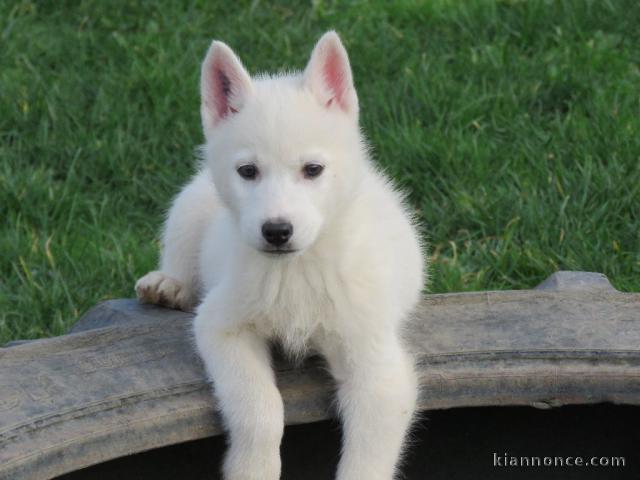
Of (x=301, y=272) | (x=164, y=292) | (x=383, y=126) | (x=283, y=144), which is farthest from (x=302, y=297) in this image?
(x=383, y=126)

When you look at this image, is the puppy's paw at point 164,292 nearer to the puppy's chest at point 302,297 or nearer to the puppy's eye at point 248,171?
the puppy's chest at point 302,297

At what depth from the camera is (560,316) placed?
3947mm

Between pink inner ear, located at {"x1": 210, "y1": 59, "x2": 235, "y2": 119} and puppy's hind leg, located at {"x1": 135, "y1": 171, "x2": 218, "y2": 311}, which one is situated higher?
pink inner ear, located at {"x1": 210, "y1": 59, "x2": 235, "y2": 119}

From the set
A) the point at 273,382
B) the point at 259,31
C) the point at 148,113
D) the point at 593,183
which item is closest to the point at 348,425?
the point at 273,382

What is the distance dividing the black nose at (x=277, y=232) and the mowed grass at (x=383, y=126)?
6.16ft

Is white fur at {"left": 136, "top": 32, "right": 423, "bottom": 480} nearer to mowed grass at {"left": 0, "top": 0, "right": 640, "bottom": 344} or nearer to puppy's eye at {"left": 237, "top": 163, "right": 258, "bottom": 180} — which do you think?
puppy's eye at {"left": 237, "top": 163, "right": 258, "bottom": 180}

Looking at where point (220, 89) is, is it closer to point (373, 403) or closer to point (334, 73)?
point (334, 73)

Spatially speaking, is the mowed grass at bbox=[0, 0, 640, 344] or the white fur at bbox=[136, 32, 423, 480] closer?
the white fur at bbox=[136, 32, 423, 480]

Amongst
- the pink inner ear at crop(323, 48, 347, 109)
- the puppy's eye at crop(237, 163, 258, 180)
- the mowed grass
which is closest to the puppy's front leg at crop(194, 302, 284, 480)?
the puppy's eye at crop(237, 163, 258, 180)

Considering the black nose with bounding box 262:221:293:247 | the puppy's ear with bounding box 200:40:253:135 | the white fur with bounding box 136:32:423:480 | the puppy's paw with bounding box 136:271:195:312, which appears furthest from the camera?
the puppy's paw with bounding box 136:271:195:312

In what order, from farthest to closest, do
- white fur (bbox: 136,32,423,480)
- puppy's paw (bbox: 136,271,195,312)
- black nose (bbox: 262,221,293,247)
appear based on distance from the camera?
puppy's paw (bbox: 136,271,195,312), white fur (bbox: 136,32,423,480), black nose (bbox: 262,221,293,247)

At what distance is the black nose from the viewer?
3.24m

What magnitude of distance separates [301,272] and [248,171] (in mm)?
388

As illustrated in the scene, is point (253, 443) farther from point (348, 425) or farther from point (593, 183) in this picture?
point (593, 183)
